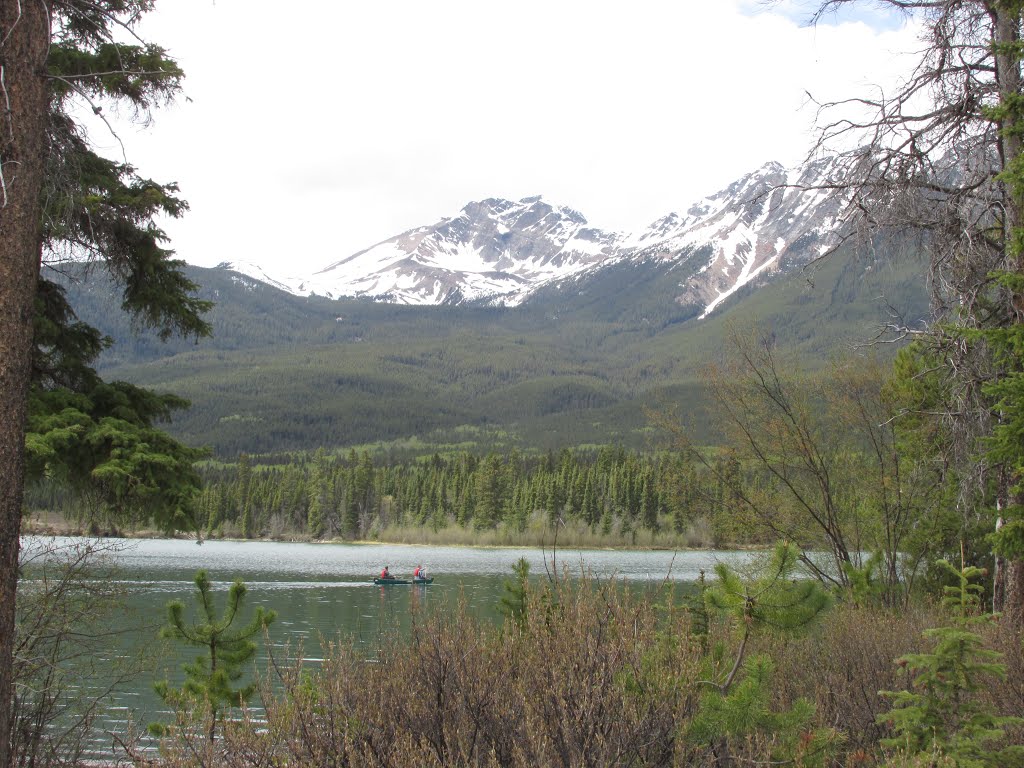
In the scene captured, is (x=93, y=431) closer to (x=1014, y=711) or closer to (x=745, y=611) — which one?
(x=745, y=611)

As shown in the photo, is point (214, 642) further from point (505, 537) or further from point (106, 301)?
point (505, 537)

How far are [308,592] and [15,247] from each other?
44.0 metres

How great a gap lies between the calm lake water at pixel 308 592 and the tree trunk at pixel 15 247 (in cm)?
120

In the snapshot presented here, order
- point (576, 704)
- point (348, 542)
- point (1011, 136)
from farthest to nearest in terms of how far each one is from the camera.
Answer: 1. point (348, 542)
2. point (1011, 136)
3. point (576, 704)

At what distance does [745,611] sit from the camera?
644 centimetres

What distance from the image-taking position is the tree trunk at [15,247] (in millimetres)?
5824

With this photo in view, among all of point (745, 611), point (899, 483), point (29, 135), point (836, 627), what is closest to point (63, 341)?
point (29, 135)

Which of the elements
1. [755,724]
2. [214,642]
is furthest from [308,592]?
[755,724]

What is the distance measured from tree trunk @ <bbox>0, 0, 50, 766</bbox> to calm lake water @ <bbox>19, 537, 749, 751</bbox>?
3.94ft

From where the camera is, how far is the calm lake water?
9.83 metres

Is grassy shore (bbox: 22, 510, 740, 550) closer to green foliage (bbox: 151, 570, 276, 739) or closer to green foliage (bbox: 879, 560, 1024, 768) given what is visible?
green foliage (bbox: 151, 570, 276, 739)

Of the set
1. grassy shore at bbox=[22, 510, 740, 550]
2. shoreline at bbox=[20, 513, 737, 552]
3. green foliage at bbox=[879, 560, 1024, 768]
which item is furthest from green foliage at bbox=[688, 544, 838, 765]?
grassy shore at bbox=[22, 510, 740, 550]

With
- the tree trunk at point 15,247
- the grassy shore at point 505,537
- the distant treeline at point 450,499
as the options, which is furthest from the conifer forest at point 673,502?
the distant treeline at point 450,499

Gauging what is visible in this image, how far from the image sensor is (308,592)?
4772 cm
